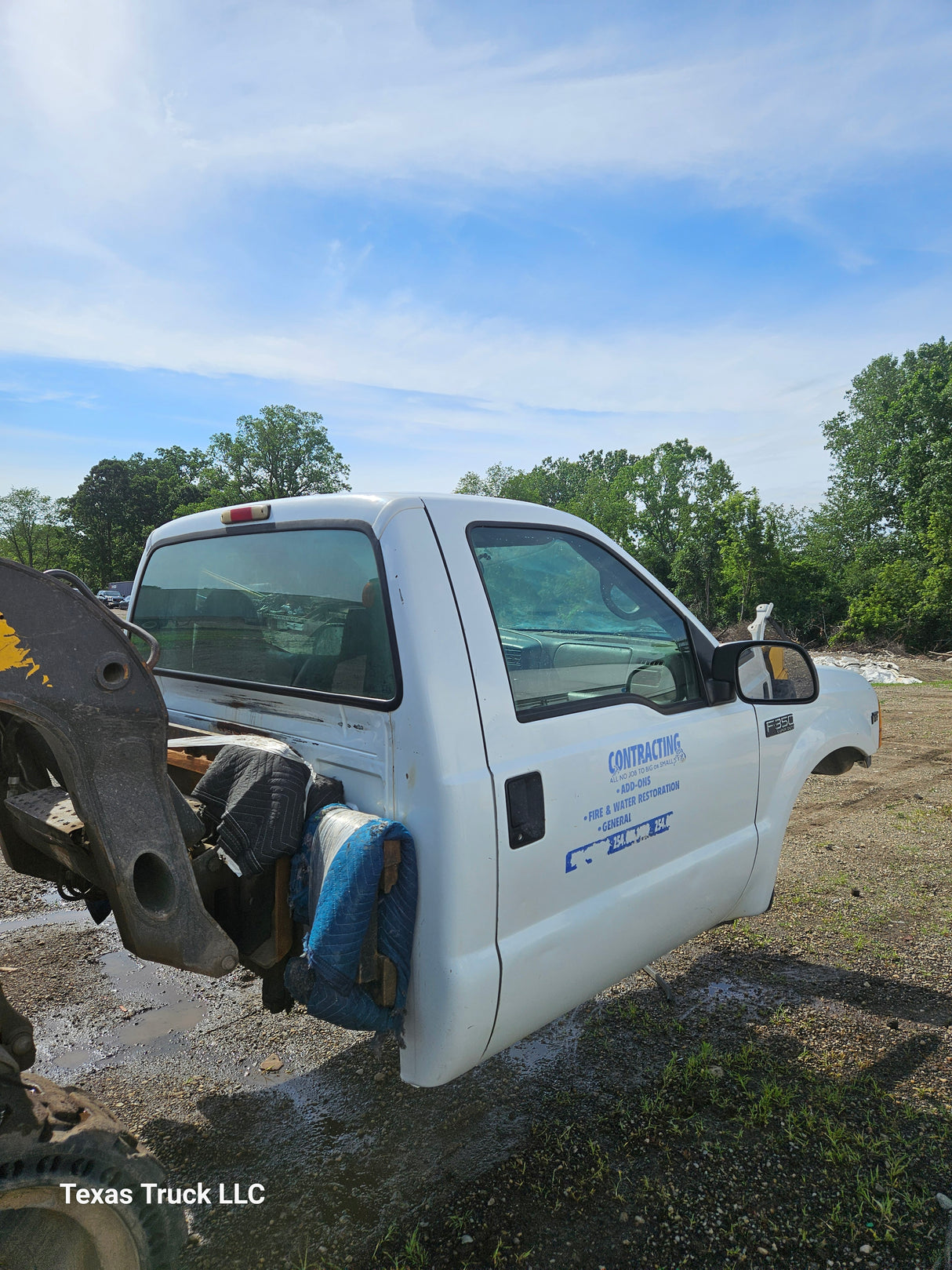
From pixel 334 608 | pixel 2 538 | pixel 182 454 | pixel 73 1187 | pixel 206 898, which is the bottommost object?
pixel 73 1187

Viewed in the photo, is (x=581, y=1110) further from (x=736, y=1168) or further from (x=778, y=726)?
(x=778, y=726)

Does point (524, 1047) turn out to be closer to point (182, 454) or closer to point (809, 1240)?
point (809, 1240)

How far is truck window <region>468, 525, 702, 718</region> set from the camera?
8.11 ft

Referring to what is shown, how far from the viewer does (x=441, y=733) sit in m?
2.10

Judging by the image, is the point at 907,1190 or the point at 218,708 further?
the point at 218,708

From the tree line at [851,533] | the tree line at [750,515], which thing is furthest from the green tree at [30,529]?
the tree line at [851,533]

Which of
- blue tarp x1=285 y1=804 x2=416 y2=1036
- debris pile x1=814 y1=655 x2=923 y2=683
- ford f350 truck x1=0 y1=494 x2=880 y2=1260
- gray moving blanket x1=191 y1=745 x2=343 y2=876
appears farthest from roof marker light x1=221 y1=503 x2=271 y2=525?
debris pile x1=814 y1=655 x2=923 y2=683

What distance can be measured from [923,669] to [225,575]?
73.3 feet

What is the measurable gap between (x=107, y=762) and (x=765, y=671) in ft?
8.46

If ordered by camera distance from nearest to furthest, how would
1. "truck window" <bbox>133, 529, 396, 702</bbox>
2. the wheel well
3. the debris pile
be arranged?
"truck window" <bbox>133, 529, 396, 702</bbox> → the wheel well → the debris pile

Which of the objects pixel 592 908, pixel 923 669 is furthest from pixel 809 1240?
pixel 923 669

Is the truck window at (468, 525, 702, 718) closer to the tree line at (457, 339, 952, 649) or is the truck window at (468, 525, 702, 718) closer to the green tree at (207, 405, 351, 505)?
the tree line at (457, 339, 952, 649)

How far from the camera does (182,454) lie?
330 feet

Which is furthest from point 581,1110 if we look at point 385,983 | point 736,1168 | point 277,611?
point 277,611
